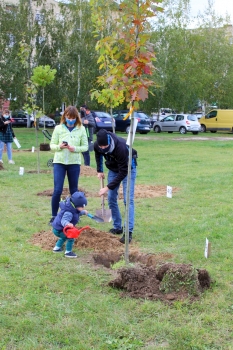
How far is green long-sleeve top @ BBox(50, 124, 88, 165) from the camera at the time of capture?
21.7 ft

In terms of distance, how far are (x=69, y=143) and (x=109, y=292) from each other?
2.79 metres

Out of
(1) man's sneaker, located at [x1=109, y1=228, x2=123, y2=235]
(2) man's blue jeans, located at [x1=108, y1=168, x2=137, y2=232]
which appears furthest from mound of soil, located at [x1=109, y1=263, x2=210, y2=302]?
(1) man's sneaker, located at [x1=109, y1=228, x2=123, y2=235]

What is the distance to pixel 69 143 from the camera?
666cm

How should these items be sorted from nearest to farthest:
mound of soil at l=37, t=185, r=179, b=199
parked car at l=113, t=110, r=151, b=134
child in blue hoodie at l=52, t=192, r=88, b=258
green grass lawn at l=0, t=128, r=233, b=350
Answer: green grass lawn at l=0, t=128, r=233, b=350, child in blue hoodie at l=52, t=192, r=88, b=258, mound of soil at l=37, t=185, r=179, b=199, parked car at l=113, t=110, r=151, b=134

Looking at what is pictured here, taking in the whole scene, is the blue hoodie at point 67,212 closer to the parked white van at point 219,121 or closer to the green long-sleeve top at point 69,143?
the green long-sleeve top at point 69,143

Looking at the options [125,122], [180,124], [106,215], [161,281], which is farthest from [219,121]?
[161,281]

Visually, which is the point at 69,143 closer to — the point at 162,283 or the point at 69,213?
the point at 69,213

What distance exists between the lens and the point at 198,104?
41.7m

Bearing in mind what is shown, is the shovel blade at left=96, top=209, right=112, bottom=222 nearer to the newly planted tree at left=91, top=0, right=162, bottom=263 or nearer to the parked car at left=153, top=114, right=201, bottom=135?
the newly planted tree at left=91, top=0, right=162, bottom=263

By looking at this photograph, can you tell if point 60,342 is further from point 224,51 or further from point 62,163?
point 224,51

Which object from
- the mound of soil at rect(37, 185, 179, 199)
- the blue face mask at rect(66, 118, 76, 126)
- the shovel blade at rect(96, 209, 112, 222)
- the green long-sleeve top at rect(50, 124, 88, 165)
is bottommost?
the mound of soil at rect(37, 185, 179, 199)

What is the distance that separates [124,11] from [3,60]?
2510 cm

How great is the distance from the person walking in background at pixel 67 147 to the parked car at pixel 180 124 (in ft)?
87.0

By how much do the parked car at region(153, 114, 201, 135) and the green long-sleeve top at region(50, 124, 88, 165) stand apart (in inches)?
1044
